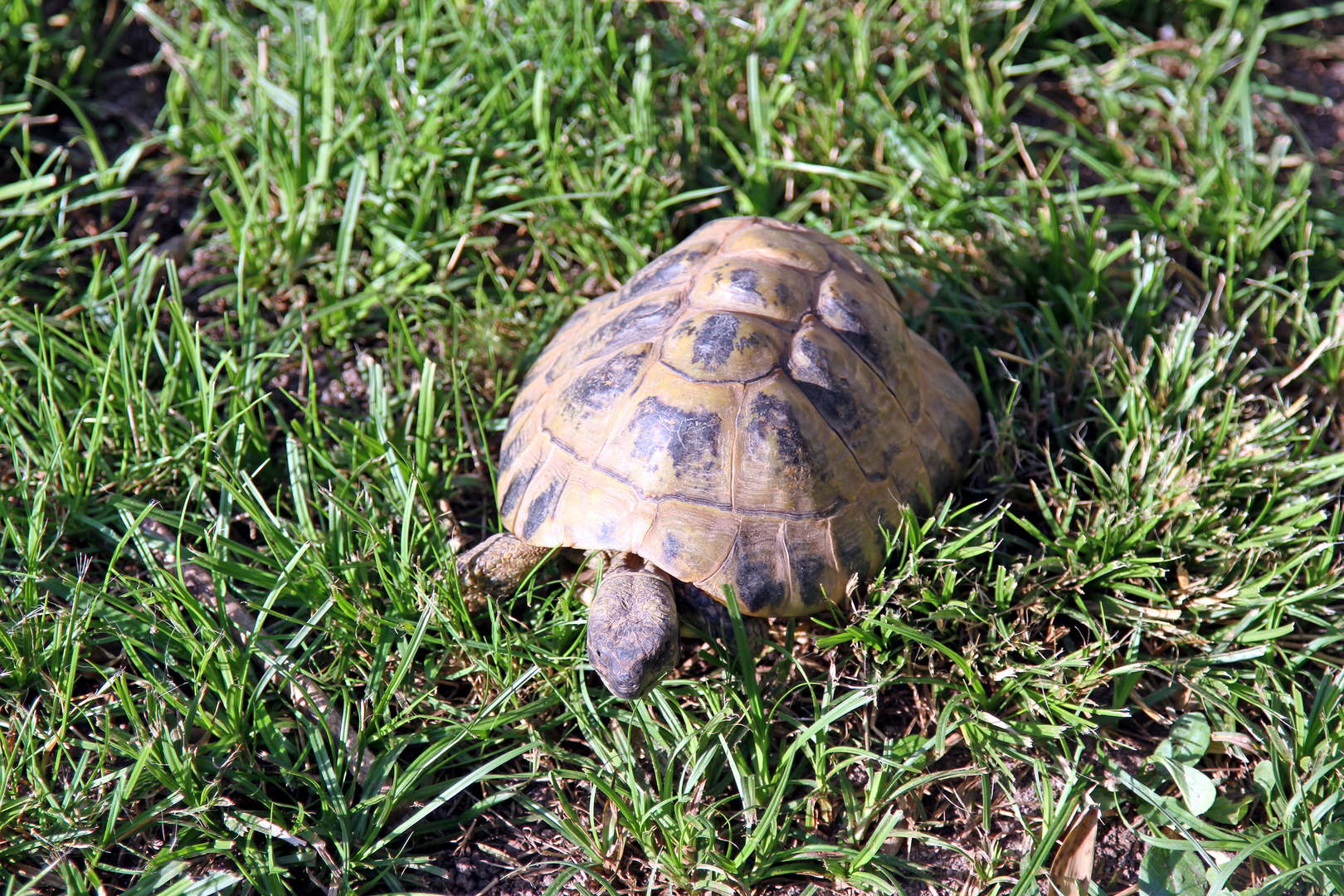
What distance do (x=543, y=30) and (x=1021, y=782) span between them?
12.0 ft

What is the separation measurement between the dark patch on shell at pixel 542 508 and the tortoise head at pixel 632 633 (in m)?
0.31

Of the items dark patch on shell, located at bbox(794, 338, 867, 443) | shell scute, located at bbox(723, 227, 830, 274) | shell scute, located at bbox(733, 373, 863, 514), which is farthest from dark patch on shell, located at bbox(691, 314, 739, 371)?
shell scute, located at bbox(723, 227, 830, 274)

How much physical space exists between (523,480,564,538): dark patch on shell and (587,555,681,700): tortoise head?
31 centimetres

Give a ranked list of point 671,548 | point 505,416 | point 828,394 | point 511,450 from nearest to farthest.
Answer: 1. point 671,548
2. point 828,394
3. point 511,450
4. point 505,416

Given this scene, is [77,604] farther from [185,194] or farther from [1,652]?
[185,194]

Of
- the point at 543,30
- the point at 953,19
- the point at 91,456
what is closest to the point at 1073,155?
the point at 953,19

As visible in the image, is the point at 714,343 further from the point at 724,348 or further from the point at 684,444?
the point at 684,444

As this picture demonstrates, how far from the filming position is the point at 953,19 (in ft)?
14.4

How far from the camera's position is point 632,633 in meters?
2.52

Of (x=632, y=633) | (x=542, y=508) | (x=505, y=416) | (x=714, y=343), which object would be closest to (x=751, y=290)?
(x=714, y=343)

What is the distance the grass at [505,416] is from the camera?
2662 mm

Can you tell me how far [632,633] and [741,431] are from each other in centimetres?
69

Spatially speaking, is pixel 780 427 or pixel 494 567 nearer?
pixel 780 427

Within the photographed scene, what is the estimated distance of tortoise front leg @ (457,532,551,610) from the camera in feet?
9.51
